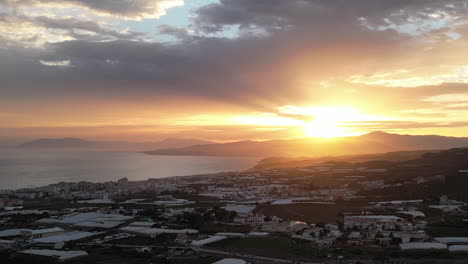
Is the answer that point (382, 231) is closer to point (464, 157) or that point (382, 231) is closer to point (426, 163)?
point (464, 157)

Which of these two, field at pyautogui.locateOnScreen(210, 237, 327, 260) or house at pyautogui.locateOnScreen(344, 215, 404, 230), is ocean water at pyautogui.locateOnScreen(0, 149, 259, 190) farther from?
house at pyautogui.locateOnScreen(344, 215, 404, 230)

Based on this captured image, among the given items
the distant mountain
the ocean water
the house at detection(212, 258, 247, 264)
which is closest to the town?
the house at detection(212, 258, 247, 264)

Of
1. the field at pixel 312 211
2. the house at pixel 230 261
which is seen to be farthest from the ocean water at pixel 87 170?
the house at pixel 230 261

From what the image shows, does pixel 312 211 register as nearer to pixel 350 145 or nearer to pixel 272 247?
pixel 272 247

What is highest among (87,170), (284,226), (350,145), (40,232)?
(350,145)

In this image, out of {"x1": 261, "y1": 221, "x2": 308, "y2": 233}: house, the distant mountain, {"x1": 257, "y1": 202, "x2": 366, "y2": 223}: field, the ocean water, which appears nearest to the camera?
{"x1": 261, "y1": 221, "x2": 308, "y2": 233}: house

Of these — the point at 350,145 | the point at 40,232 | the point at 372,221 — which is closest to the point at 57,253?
the point at 40,232

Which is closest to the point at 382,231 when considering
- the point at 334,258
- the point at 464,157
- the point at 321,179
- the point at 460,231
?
the point at 460,231

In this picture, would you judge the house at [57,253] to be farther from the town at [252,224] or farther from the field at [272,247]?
the field at [272,247]
